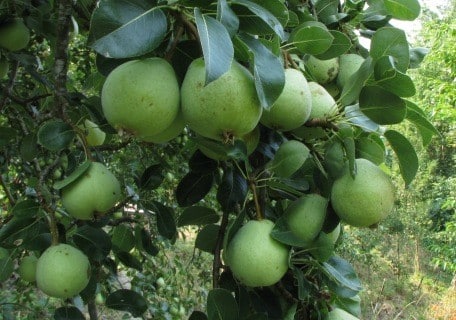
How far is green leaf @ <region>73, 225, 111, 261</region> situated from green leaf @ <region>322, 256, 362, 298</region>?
60cm

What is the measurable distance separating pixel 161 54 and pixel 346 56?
58 cm

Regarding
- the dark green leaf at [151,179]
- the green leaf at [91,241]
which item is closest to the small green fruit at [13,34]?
the dark green leaf at [151,179]

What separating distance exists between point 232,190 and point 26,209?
55 centimetres

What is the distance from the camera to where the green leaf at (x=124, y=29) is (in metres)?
0.71

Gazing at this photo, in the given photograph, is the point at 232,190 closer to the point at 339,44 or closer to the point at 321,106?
the point at 321,106

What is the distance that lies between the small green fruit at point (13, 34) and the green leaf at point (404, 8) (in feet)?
3.78

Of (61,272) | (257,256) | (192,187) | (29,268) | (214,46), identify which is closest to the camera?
(214,46)

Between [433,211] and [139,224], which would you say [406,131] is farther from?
[139,224]

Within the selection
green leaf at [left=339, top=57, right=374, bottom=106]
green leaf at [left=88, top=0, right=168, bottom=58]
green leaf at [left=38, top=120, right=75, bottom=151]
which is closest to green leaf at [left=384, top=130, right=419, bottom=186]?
green leaf at [left=339, top=57, right=374, bottom=106]

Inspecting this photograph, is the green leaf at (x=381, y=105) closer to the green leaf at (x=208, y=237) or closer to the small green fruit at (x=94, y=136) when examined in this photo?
the green leaf at (x=208, y=237)

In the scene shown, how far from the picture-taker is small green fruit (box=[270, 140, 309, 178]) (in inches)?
43.3

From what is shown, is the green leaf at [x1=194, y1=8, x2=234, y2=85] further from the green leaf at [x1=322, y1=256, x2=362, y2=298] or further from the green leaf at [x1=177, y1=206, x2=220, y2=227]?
the green leaf at [x1=177, y1=206, x2=220, y2=227]

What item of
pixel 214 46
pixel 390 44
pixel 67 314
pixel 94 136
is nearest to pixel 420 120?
pixel 390 44

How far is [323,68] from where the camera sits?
1231mm
